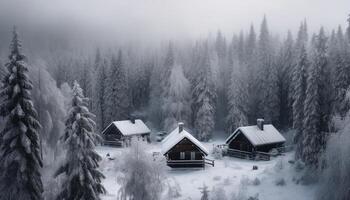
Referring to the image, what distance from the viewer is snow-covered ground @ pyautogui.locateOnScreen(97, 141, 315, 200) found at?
30.3 meters

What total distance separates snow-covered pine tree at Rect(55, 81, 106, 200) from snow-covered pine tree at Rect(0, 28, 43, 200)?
231cm

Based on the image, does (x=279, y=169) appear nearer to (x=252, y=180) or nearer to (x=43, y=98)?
(x=252, y=180)

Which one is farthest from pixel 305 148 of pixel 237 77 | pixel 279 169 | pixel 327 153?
pixel 237 77

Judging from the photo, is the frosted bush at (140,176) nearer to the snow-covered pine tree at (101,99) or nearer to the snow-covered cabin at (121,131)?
the snow-covered cabin at (121,131)

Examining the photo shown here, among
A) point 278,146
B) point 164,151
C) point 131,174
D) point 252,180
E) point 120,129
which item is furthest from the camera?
point 120,129

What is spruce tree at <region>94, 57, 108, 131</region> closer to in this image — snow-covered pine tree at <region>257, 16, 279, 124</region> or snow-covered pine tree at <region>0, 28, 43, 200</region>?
snow-covered pine tree at <region>257, 16, 279, 124</region>

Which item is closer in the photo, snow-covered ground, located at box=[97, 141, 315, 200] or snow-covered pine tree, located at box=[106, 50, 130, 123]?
snow-covered ground, located at box=[97, 141, 315, 200]

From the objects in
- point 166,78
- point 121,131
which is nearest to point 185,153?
point 121,131

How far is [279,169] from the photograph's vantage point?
35.2 m

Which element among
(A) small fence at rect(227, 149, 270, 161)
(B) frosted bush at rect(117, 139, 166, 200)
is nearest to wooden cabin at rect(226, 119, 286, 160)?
(A) small fence at rect(227, 149, 270, 161)

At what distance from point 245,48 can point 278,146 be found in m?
39.3

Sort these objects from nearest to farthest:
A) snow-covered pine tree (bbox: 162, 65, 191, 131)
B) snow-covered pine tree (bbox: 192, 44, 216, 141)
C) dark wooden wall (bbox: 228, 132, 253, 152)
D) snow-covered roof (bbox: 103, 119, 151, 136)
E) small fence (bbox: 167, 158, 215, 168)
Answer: small fence (bbox: 167, 158, 215, 168) < dark wooden wall (bbox: 228, 132, 253, 152) < snow-covered roof (bbox: 103, 119, 151, 136) < snow-covered pine tree (bbox: 192, 44, 216, 141) < snow-covered pine tree (bbox: 162, 65, 191, 131)

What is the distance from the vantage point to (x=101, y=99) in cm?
7219

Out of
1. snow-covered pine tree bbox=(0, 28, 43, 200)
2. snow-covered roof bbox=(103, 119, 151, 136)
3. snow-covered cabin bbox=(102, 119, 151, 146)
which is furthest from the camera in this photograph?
snow-covered roof bbox=(103, 119, 151, 136)
